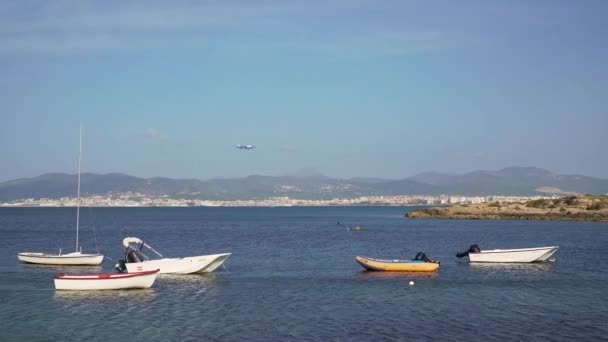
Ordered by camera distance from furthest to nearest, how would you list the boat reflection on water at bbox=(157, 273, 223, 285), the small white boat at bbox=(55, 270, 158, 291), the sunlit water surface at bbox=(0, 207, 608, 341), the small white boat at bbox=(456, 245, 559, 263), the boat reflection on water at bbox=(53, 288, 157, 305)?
1. the small white boat at bbox=(456, 245, 559, 263)
2. the boat reflection on water at bbox=(157, 273, 223, 285)
3. the small white boat at bbox=(55, 270, 158, 291)
4. the boat reflection on water at bbox=(53, 288, 157, 305)
5. the sunlit water surface at bbox=(0, 207, 608, 341)

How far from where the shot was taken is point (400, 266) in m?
45.7

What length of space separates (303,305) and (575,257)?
1403 inches

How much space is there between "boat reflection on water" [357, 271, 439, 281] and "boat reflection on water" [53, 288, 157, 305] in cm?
1454

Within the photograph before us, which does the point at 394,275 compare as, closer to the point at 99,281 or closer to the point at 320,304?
the point at 320,304

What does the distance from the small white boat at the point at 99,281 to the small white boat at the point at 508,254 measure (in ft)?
90.5

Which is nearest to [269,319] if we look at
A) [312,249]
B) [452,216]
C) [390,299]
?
[390,299]

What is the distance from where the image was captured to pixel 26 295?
35.8m

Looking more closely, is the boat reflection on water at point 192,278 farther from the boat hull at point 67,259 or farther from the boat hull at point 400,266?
the boat hull at point 67,259

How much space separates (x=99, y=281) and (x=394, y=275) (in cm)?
1907

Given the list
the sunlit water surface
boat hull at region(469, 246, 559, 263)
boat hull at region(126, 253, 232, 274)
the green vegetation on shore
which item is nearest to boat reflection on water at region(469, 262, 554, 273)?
the sunlit water surface

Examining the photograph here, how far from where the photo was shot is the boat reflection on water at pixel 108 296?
33.6 m

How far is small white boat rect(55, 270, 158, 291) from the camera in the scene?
35.8 meters

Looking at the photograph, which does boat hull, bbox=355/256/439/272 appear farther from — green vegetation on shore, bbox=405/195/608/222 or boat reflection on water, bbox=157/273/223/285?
green vegetation on shore, bbox=405/195/608/222

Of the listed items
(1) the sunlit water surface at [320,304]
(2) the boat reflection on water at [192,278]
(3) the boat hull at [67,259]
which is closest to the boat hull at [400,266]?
(1) the sunlit water surface at [320,304]
